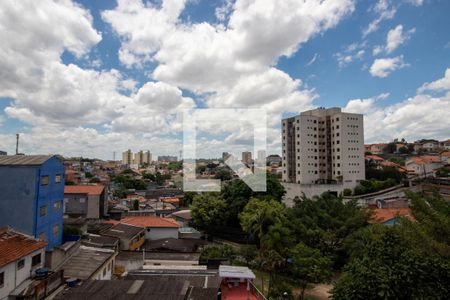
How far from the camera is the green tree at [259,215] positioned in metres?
14.1

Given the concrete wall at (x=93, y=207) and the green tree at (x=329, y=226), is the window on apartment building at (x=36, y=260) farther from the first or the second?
the concrete wall at (x=93, y=207)

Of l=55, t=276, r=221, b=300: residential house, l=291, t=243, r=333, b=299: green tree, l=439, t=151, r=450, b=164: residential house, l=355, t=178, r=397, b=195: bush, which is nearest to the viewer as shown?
l=55, t=276, r=221, b=300: residential house

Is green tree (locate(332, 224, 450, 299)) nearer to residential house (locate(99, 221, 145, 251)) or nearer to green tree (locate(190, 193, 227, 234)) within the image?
residential house (locate(99, 221, 145, 251))

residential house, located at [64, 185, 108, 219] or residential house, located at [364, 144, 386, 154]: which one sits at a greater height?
residential house, located at [364, 144, 386, 154]

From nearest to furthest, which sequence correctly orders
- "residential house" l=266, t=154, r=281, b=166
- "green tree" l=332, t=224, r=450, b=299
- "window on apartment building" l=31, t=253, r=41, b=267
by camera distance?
"green tree" l=332, t=224, r=450, b=299 → "window on apartment building" l=31, t=253, r=41, b=267 → "residential house" l=266, t=154, r=281, b=166

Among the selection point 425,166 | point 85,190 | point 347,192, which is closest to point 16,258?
point 85,190

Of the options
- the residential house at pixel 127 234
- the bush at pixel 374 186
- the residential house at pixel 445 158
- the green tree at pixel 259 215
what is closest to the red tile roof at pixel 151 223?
the residential house at pixel 127 234

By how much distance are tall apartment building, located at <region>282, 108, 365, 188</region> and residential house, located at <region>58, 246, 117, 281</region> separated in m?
22.3

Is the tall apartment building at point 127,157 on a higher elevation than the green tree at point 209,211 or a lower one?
higher

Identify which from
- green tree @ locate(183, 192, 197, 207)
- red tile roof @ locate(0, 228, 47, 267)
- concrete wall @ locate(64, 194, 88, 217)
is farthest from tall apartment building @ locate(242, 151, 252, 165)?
green tree @ locate(183, 192, 197, 207)

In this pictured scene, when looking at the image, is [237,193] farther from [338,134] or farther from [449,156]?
[449,156]

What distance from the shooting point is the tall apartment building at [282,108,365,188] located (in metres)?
27.9

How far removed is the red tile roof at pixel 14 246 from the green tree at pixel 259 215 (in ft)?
30.2

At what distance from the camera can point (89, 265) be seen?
9.36 meters
